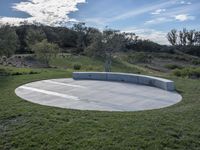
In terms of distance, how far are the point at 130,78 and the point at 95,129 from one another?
5.92 metres

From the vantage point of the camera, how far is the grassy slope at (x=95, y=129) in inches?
134

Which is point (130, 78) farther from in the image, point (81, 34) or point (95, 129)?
point (81, 34)

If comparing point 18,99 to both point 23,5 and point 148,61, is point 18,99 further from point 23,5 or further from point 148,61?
point 148,61

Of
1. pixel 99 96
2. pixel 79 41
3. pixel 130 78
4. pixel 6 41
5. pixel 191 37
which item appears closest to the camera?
pixel 99 96

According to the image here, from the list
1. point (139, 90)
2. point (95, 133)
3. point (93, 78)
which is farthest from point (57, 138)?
point (93, 78)

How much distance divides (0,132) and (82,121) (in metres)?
1.37

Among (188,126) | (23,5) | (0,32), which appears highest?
(23,5)

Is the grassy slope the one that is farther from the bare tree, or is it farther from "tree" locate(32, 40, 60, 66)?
the bare tree

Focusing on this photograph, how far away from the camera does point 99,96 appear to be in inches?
→ 269

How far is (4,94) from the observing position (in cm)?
671

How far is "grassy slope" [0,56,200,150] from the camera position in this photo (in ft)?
11.2

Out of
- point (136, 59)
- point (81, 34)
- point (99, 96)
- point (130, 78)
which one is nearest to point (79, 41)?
point (81, 34)

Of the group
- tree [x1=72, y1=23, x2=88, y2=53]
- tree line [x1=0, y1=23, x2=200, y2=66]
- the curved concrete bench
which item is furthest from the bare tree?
the curved concrete bench

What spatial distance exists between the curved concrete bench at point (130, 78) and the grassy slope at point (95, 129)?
8.64ft
